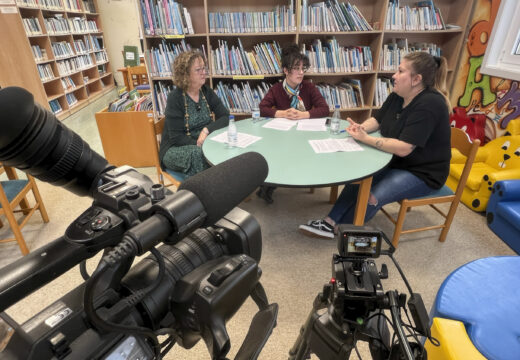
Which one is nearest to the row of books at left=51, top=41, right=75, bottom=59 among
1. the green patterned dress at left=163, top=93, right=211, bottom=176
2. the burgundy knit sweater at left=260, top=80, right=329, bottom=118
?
the green patterned dress at left=163, top=93, right=211, bottom=176

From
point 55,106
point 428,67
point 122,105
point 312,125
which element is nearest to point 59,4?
point 55,106

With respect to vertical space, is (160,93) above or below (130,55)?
below

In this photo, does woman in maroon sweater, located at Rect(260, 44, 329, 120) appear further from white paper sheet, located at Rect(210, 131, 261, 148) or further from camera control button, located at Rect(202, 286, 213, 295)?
camera control button, located at Rect(202, 286, 213, 295)

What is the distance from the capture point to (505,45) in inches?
109

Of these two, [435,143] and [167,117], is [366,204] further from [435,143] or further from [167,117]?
[167,117]

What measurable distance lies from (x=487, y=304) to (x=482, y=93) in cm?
259

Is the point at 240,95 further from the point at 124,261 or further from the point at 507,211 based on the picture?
the point at 124,261

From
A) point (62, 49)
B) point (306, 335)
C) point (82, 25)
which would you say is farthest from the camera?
point (82, 25)

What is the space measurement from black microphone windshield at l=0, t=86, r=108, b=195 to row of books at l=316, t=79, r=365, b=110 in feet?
9.54

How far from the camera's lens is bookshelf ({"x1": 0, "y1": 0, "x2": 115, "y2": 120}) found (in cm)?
400

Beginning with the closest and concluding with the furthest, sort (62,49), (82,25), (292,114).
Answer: (292,114)
(62,49)
(82,25)

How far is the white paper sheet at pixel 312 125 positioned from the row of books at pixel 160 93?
142 centimetres

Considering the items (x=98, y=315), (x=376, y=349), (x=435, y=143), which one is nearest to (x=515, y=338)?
(x=376, y=349)

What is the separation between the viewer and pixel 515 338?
1.03 metres
